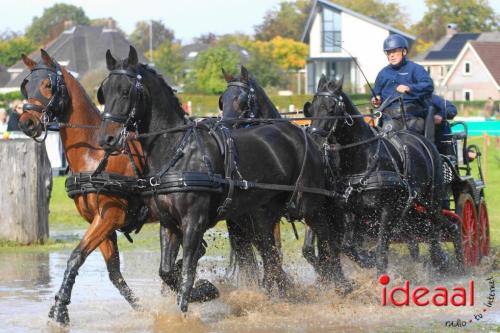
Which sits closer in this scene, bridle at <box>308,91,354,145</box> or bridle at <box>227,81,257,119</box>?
bridle at <box>308,91,354,145</box>

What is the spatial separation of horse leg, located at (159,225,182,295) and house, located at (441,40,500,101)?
80877mm

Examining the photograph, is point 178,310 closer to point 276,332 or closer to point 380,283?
point 276,332

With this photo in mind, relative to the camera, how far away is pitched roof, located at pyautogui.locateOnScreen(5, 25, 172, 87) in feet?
276

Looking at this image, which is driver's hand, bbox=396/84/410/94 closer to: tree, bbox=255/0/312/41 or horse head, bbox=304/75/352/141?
horse head, bbox=304/75/352/141

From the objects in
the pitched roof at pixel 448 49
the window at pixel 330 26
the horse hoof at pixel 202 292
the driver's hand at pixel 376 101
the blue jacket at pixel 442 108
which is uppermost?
the window at pixel 330 26

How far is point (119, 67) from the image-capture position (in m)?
9.23

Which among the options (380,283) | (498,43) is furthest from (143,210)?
(498,43)

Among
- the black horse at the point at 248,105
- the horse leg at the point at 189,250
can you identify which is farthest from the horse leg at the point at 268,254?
the horse leg at the point at 189,250

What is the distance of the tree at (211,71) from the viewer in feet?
246

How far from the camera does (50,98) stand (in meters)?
9.84

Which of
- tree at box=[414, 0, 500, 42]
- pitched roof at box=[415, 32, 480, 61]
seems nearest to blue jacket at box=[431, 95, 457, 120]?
pitched roof at box=[415, 32, 480, 61]

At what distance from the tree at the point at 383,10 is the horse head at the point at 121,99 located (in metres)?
131

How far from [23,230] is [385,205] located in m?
6.86

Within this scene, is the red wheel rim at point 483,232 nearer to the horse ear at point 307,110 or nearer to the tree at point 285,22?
the horse ear at point 307,110
